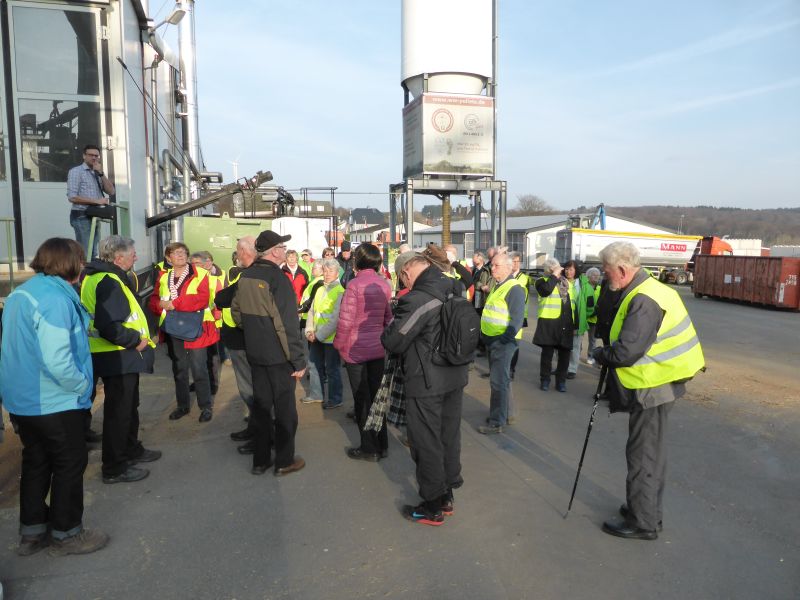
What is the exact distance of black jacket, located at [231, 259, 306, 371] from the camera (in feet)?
14.1

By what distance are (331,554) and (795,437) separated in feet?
16.0

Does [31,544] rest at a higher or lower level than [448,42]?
lower

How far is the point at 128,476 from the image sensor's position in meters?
4.44

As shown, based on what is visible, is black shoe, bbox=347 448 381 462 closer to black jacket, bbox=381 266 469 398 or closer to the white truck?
black jacket, bbox=381 266 469 398

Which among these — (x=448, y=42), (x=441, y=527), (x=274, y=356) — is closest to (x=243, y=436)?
(x=274, y=356)

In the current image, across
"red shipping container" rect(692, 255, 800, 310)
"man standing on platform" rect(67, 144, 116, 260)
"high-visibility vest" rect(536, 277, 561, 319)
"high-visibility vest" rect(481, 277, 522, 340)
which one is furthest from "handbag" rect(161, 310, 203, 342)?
"red shipping container" rect(692, 255, 800, 310)

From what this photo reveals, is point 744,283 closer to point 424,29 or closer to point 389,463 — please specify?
point 424,29

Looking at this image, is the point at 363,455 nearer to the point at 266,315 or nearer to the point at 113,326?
the point at 266,315

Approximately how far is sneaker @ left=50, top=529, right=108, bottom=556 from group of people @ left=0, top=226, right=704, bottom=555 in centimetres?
1

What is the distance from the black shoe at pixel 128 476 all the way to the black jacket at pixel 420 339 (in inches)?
95.5

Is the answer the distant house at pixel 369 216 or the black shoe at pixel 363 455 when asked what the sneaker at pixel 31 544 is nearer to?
the black shoe at pixel 363 455

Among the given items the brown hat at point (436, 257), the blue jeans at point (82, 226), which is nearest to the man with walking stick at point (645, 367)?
the brown hat at point (436, 257)

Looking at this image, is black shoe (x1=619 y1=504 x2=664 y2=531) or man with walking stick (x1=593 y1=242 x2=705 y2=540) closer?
man with walking stick (x1=593 y1=242 x2=705 y2=540)

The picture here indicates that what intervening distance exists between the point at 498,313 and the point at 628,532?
100 inches
